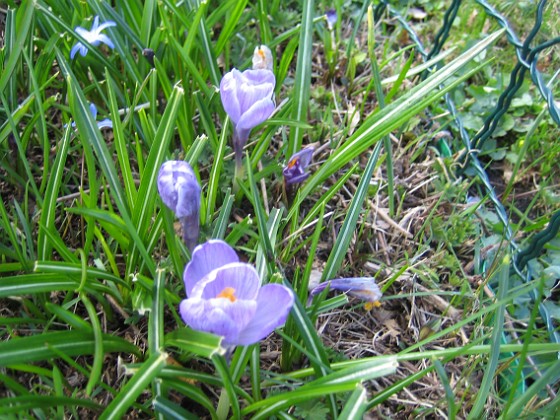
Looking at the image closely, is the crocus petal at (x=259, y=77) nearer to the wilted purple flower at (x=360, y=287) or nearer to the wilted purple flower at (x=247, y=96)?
the wilted purple flower at (x=247, y=96)

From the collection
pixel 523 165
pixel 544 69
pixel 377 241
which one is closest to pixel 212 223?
pixel 377 241

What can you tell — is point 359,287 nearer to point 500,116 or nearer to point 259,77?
point 259,77

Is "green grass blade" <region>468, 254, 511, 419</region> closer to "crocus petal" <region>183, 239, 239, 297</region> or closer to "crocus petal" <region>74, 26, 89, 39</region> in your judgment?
"crocus petal" <region>183, 239, 239, 297</region>

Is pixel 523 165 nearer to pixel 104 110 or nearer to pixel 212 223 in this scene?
pixel 212 223

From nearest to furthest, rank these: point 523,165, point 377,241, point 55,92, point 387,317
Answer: point 387,317 < point 377,241 < point 55,92 < point 523,165

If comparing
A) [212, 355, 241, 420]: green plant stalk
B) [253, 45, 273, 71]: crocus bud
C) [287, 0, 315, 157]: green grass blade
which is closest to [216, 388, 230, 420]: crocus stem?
[212, 355, 241, 420]: green plant stalk

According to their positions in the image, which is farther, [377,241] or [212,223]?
[377,241]

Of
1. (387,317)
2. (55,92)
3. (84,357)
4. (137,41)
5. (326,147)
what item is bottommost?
(387,317)
